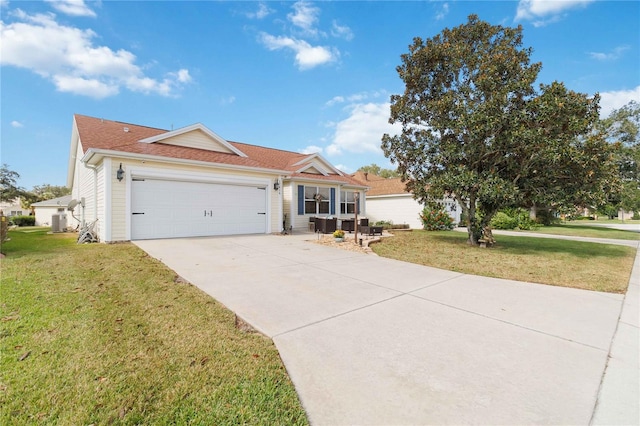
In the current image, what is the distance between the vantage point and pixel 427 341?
2.99 metres

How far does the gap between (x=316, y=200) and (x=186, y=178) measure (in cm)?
741

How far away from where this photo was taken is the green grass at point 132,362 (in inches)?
75.4

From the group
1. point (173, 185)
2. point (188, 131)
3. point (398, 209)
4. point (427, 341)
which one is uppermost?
point (188, 131)

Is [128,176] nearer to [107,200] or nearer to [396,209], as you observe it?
[107,200]

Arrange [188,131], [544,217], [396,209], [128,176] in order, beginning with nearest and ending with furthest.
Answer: [128,176], [188,131], [396,209], [544,217]

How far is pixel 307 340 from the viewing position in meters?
2.96

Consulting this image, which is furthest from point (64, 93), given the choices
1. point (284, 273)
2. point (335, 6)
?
point (284, 273)

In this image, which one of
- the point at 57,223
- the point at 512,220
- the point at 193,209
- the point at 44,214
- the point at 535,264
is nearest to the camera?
the point at 535,264

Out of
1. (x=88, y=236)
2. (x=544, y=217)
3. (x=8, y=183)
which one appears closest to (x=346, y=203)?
(x=88, y=236)

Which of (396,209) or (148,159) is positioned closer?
(148,159)

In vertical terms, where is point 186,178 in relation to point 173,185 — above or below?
above

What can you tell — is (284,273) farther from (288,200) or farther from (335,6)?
(335,6)

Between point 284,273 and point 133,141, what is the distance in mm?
9352

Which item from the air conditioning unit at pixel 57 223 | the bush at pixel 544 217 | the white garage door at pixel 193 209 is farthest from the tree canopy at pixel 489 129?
the bush at pixel 544 217
